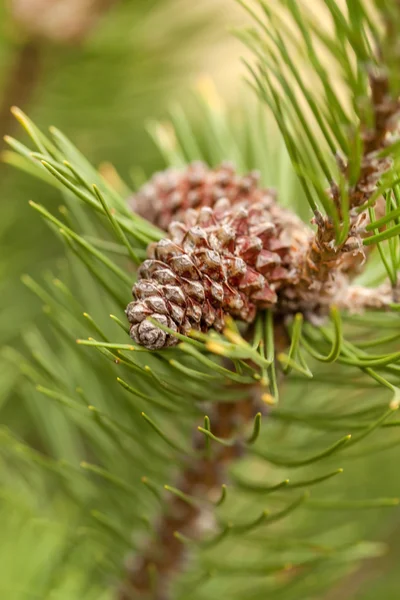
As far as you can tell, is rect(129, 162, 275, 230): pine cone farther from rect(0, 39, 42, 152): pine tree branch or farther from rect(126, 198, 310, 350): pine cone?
rect(0, 39, 42, 152): pine tree branch

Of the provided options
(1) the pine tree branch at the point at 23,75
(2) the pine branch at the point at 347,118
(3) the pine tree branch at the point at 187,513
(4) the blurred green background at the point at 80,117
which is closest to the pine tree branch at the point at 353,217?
(2) the pine branch at the point at 347,118

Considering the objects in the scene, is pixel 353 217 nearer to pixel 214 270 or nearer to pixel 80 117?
pixel 214 270

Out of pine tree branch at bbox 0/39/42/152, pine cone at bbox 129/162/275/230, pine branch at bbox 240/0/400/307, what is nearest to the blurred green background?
pine tree branch at bbox 0/39/42/152

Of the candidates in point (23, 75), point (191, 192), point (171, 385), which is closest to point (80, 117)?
point (23, 75)

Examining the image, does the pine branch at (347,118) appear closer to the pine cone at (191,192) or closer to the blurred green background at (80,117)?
the pine cone at (191,192)

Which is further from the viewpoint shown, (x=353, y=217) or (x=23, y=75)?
(x=23, y=75)

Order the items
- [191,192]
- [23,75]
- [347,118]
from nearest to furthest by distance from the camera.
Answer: [347,118] < [191,192] < [23,75]

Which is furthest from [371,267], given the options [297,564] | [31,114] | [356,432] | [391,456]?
[31,114]
